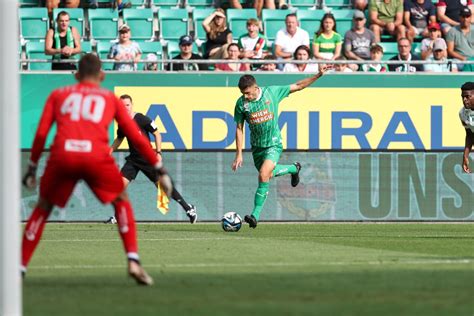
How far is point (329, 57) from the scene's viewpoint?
22.8 metres

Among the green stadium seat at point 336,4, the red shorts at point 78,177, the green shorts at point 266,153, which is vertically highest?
the green stadium seat at point 336,4

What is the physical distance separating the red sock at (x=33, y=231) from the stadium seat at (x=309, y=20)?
46.8 ft

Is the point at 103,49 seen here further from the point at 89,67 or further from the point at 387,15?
the point at 89,67

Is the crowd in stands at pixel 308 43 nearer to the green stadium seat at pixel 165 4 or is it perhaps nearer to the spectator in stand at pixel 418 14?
the spectator in stand at pixel 418 14

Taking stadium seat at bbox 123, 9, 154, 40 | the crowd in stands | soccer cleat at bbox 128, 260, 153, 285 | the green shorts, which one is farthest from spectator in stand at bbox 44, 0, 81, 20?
soccer cleat at bbox 128, 260, 153, 285

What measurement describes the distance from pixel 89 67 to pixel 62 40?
11580 mm

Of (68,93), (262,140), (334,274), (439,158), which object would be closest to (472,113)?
(262,140)

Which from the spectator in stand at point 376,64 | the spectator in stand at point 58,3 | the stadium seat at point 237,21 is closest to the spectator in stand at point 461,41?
the spectator in stand at point 376,64

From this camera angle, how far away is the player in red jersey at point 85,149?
33.2 ft

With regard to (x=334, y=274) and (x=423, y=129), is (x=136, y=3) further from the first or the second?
(x=334, y=274)

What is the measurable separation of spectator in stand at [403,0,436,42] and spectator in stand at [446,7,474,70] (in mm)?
977

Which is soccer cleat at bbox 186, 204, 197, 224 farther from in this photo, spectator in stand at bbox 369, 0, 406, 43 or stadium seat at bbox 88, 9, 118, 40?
spectator in stand at bbox 369, 0, 406, 43

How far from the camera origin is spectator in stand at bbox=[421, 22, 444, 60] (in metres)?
23.3

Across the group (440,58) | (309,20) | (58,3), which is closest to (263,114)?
(440,58)
